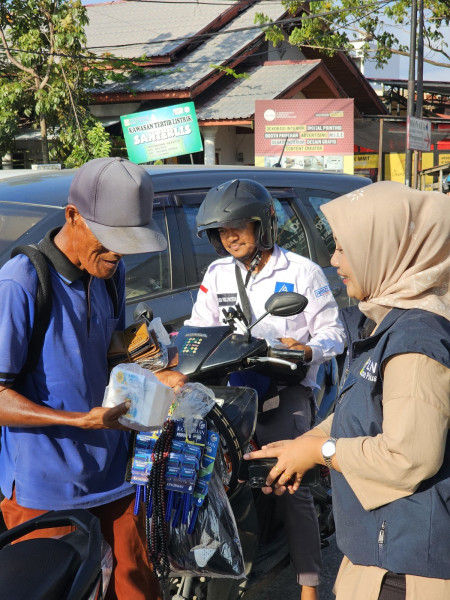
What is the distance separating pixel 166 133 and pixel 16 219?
23.9 feet

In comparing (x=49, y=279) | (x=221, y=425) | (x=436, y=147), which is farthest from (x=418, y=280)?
(x=436, y=147)

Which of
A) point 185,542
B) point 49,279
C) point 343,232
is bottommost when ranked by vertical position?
point 185,542

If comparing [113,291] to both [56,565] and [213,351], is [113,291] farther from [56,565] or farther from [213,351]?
[56,565]

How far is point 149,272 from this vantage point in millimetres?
3939

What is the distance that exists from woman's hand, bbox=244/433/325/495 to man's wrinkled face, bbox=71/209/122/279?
0.73m

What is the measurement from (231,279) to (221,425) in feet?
3.80

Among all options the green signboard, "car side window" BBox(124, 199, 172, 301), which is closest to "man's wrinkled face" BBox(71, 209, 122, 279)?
"car side window" BBox(124, 199, 172, 301)

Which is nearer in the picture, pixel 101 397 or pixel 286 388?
pixel 101 397

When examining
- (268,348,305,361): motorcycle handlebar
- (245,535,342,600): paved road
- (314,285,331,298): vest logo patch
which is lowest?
(245,535,342,600): paved road

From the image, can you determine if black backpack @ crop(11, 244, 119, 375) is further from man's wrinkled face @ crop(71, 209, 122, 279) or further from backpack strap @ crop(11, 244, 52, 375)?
man's wrinkled face @ crop(71, 209, 122, 279)

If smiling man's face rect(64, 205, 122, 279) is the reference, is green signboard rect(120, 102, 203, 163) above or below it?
below

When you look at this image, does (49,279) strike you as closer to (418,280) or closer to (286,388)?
(418,280)

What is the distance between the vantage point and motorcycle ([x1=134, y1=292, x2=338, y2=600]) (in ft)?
7.98

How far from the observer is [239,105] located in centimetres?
1670
